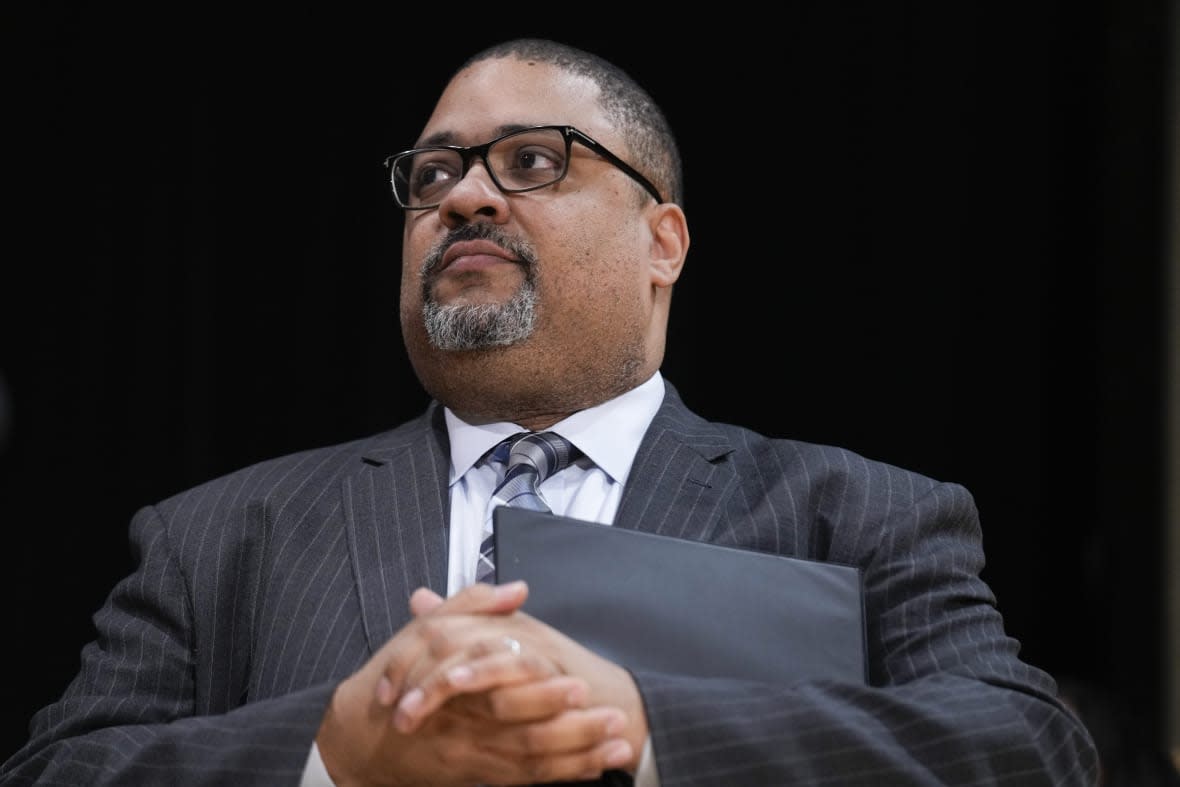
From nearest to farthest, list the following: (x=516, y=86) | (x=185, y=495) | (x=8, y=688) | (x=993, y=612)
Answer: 1. (x=993, y=612)
2. (x=185, y=495)
3. (x=516, y=86)
4. (x=8, y=688)

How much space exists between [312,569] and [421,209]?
51 centimetres

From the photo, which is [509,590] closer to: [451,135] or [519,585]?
[519,585]

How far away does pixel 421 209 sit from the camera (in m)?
1.74

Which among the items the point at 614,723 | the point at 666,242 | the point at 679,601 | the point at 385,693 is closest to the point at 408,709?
the point at 385,693

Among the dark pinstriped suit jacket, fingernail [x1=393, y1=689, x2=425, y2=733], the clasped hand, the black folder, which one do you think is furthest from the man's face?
fingernail [x1=393, y1=689, x2=425, y2=733]

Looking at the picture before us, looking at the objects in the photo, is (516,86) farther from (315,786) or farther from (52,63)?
(52,63)

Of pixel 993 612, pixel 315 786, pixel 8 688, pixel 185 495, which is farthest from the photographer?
pixel 8 688

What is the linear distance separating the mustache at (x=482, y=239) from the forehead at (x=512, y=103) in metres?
0.13

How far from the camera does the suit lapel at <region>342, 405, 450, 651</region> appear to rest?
146cm

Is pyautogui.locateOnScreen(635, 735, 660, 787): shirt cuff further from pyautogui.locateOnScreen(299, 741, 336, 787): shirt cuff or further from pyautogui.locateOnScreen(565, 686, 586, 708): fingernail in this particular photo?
pyautogui.locateOnScreen(299, 741, 336, 787): shirt cuff

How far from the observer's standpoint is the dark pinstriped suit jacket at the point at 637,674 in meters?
1.23

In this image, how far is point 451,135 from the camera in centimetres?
173

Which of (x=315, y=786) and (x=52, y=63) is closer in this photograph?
(x=315, y=786)

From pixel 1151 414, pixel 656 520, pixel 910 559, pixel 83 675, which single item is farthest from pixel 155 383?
pixel 1151 414
